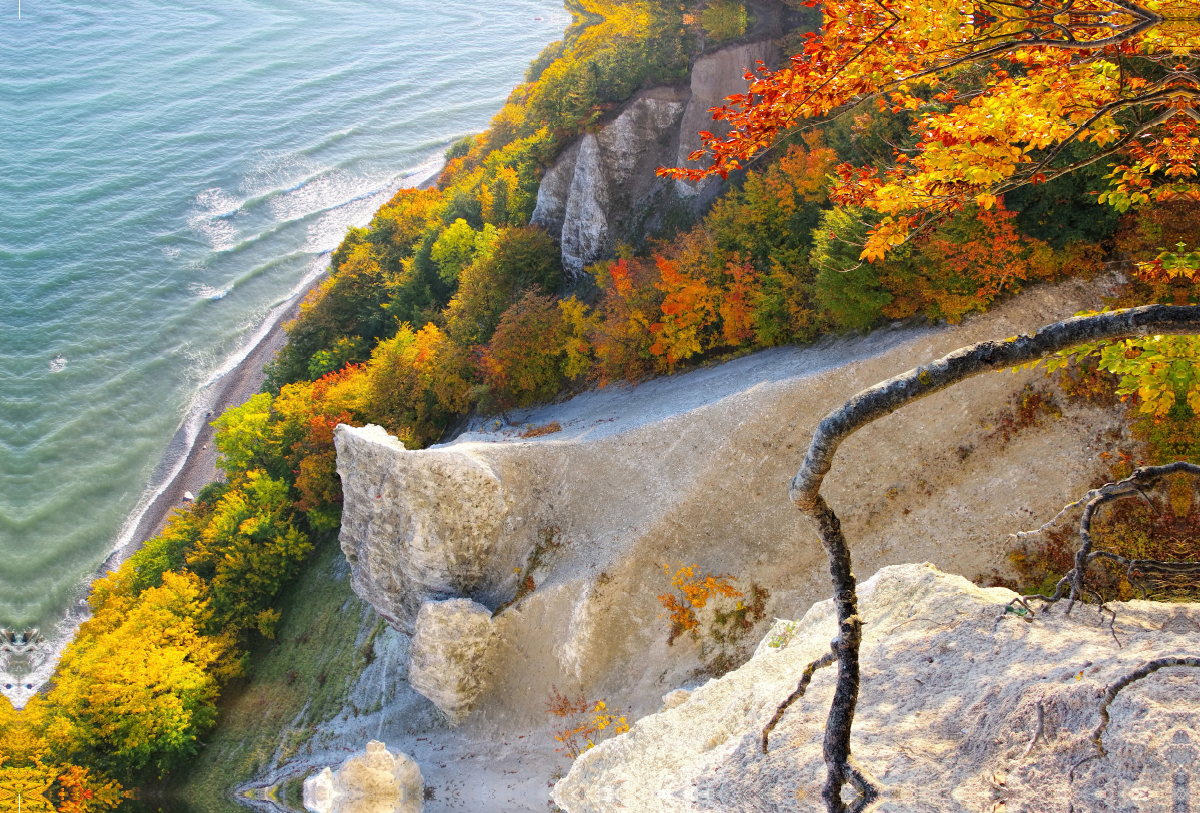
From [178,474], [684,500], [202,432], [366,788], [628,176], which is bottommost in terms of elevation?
[366,788]

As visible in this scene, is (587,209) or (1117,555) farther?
(587,209)

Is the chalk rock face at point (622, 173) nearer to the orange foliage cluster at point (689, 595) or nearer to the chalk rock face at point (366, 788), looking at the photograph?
the orange foliage cluster at point (689, 595)

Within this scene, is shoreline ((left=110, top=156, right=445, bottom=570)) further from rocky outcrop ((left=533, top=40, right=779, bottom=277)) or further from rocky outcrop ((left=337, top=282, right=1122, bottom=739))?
rocky outcrop ((left=533, top=40, right=779, bottom=277))

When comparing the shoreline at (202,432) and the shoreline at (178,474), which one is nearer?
the shoreline at (178,474)

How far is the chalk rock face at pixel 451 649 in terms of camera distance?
2433 centimetres

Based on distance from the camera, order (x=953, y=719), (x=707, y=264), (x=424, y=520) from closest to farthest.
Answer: (x=953, y=719), (x=424, y=520), (x=707, y=264)

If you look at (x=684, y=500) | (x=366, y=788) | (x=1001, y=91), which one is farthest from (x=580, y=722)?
(x=1001, y=91)

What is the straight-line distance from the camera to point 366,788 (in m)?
23.0

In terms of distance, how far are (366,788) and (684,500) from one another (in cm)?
1464

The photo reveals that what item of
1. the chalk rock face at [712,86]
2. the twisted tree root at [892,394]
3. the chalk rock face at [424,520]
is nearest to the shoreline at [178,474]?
the chalk rock face at [424,520]

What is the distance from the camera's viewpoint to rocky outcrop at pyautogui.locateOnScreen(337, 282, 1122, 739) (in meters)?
19.9

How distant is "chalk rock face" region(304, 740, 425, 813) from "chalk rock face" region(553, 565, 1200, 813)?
10.7 metres

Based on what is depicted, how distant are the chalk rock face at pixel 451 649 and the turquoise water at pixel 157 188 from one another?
34.4 metres

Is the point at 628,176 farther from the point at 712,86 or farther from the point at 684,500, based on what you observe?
the point at 684,500
